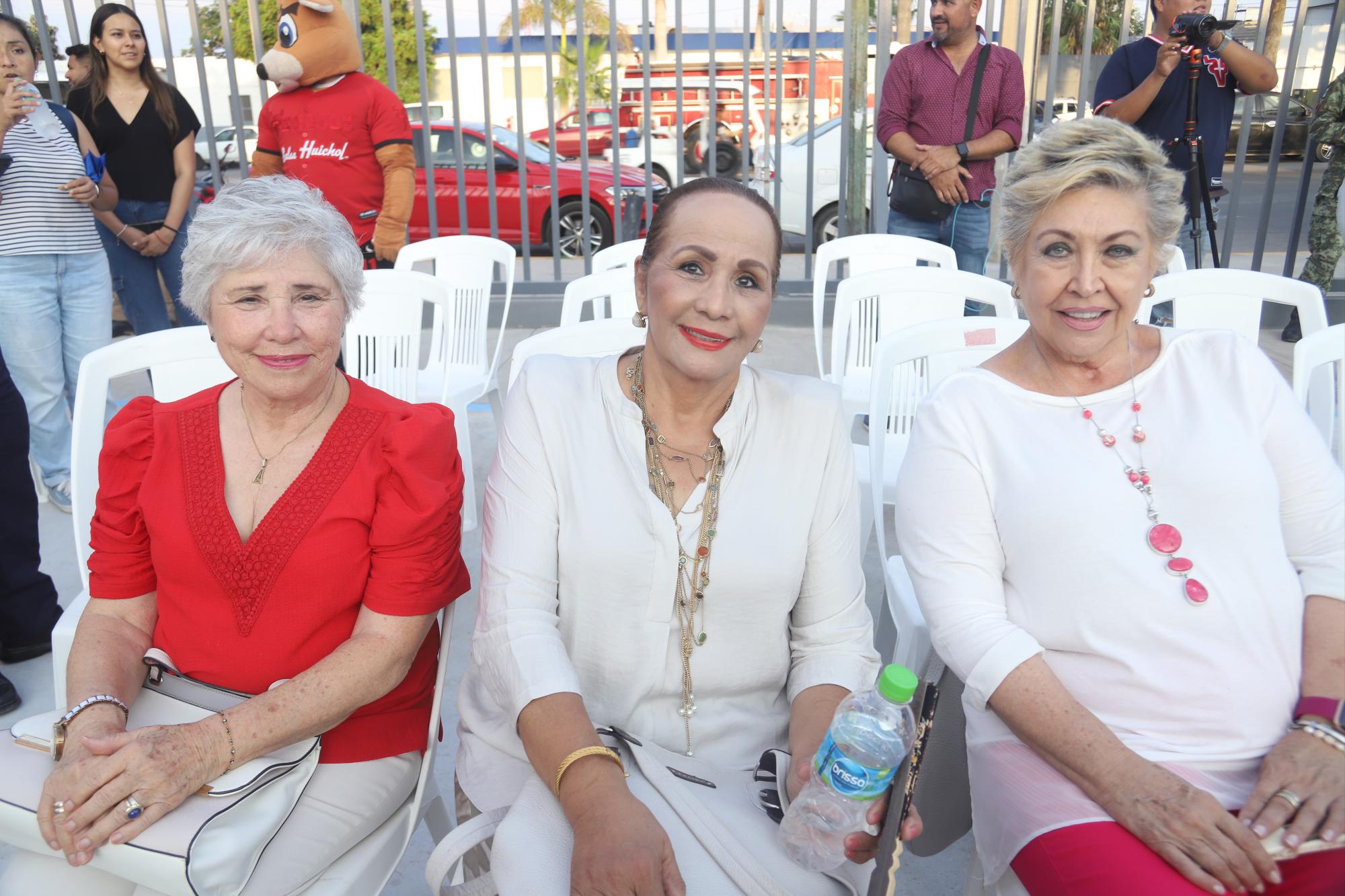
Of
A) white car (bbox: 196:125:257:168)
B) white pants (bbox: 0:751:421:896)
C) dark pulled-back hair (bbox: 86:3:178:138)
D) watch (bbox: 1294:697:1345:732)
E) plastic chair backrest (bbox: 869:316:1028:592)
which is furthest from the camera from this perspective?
white car (bbox: 196:125:257:168)

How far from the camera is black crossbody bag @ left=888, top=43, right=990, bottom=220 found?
461 cm

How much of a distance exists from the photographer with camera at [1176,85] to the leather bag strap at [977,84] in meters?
0.55

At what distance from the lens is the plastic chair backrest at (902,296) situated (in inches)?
128

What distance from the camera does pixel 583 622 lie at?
1.63 m

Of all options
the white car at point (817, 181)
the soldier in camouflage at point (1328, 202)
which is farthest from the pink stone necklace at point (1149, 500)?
Answer: the white car at point (817, 181)

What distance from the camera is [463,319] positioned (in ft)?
12.5

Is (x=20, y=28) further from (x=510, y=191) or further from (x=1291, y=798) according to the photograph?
(x=510, y=191)

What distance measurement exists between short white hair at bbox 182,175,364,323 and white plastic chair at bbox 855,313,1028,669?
1.30m

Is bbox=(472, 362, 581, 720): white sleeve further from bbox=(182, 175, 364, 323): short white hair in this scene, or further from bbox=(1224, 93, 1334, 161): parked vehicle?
bbox=(1224, 93, 1334, 161): parked vehicle

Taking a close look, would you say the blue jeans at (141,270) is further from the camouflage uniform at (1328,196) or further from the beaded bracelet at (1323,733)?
the camouflage uniform at (1328,196)

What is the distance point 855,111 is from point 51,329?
4.95m

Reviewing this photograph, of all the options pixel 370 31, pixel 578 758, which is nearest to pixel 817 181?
pixel 578 758

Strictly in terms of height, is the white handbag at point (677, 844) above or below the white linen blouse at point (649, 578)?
below

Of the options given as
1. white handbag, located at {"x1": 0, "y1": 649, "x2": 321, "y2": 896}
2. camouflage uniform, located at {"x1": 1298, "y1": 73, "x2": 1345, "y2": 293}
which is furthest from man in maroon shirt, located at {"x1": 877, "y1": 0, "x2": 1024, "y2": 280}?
white handbag, located at {"x1": 0, "y1": 649, "x2": 321, "y2": 896}
